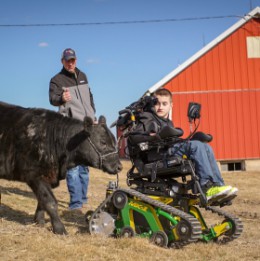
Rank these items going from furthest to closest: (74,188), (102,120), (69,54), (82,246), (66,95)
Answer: (74,188), (69,54), (66,95), (102,120), (82,246)

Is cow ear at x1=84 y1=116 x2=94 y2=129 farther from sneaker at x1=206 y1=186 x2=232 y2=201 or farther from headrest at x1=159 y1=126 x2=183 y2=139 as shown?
sneaker at x1=206 y1=186 x2=232 y2=201

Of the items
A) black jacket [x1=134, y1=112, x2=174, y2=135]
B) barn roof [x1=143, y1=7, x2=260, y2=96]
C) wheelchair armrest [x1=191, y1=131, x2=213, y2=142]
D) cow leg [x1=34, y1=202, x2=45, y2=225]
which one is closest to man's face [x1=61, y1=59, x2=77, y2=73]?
black jacket [x1=134, y1=112, x2=174, y2=135]

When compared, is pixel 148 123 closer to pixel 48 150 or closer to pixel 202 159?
pixel 202 159

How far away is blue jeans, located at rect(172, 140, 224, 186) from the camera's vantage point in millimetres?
5012

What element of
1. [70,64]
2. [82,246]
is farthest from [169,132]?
[70,64]

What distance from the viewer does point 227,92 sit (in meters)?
17.5

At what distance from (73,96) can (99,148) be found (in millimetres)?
1974

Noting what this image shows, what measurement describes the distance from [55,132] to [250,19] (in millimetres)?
13615

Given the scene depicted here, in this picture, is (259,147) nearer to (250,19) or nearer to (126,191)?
(250,19)

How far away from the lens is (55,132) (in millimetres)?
5910

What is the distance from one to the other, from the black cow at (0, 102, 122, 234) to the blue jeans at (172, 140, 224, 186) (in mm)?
1113

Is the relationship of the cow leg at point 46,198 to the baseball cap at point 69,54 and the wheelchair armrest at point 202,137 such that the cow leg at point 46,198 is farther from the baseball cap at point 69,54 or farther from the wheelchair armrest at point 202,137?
the baseball cap at point 69,54

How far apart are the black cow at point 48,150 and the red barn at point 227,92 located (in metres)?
11.6

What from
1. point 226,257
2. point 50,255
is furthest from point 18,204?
point 226,257
